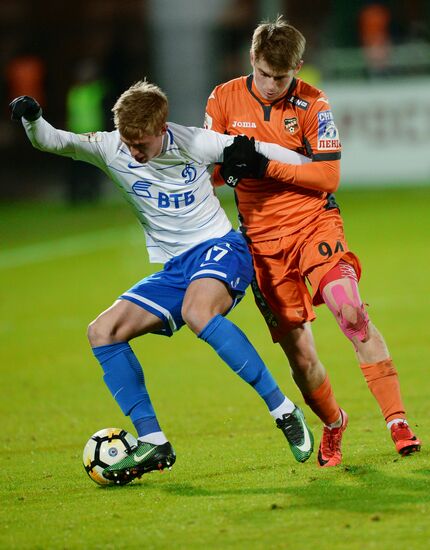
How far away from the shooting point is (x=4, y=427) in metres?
8.16

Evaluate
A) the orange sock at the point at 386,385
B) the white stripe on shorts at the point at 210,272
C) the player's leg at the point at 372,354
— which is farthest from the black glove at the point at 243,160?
the orange sock at the point at 386,385

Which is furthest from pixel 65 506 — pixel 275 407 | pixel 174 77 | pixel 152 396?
pixel 174 77

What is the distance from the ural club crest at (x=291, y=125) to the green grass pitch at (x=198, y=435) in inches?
71.6

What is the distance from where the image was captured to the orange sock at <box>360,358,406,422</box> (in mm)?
6121

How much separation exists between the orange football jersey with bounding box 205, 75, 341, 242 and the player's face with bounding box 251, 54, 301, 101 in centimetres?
15

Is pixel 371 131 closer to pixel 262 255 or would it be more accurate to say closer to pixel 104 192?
pixel 104 192

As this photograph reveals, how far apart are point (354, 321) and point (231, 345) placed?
668 millimetres

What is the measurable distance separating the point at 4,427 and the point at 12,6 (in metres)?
21.2

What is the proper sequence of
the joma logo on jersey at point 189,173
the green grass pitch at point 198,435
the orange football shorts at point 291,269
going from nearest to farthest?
1. the green grass pitch at point 198,435
2. the joma logo on jersey at point 189,173
3. the orange football shorts at point 291,269

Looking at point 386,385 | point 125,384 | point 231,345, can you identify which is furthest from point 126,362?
point 386,385

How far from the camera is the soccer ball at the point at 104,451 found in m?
6.03

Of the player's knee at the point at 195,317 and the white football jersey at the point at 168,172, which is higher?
the white football jersey at the point at 168,172

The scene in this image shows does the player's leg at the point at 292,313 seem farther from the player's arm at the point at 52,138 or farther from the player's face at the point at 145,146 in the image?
the player's arm at the point at 52,138

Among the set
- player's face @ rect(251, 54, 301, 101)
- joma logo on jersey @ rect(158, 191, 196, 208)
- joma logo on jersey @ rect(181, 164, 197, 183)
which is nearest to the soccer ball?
joma logo on jersey @ rect(158, 191, 196, 208)
